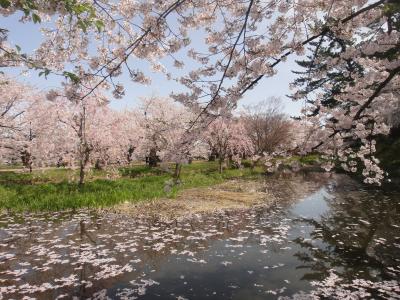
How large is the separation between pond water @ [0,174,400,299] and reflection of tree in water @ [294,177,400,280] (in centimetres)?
2

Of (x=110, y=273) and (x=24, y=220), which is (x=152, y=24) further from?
(x=24, y=220)

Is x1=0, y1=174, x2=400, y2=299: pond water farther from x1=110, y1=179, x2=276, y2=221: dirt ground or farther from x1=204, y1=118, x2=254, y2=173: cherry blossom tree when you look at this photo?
x1=204, y1=118, x2=254, y2=173: cherry blossom tree

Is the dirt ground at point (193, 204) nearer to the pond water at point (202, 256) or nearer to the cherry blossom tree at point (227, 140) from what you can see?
the pond water at point (202, 256)

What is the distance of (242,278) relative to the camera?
20.8 feet

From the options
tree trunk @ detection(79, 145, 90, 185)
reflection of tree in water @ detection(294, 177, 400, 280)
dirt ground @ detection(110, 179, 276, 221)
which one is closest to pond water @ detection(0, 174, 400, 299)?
reflection of tree in water @ detection(294, 177, 400, 280)

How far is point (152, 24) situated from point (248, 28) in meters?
1.21

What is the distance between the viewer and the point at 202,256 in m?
7.51

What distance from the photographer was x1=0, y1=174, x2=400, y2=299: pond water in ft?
19.2

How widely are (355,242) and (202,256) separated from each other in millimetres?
3911

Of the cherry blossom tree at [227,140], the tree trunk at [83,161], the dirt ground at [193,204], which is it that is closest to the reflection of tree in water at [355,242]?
the dirt ground at [193,204]

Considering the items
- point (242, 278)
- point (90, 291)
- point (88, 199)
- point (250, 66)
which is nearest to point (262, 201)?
point (88, 199)

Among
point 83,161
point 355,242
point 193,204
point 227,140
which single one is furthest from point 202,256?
point 227,140

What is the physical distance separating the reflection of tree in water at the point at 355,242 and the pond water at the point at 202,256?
25 mm

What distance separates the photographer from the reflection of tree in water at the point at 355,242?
680 centimetres
